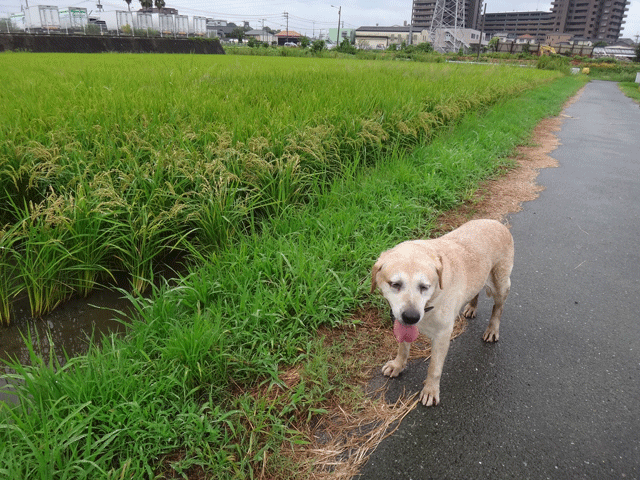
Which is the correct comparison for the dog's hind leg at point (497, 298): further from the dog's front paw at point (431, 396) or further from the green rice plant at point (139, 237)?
the green rice plant at point (139, 237)

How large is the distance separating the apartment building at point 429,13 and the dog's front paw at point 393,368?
131955 mm

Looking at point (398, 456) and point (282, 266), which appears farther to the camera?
point (282, 266)

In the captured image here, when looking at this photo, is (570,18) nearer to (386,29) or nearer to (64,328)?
(386,29)

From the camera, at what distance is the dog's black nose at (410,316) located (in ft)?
5.85

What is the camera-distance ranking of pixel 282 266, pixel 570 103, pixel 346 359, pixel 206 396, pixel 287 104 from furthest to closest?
pixel 570 103 < pixel 287 104 < pixel 282 266 < pixel 346 359 < pixel 206 396

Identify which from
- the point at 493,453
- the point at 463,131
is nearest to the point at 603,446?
the point at 493,453

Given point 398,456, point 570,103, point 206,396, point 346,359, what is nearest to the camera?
point 398,456

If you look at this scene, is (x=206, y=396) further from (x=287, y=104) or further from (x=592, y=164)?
(x=592, y=164)

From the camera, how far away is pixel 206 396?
2.06 m

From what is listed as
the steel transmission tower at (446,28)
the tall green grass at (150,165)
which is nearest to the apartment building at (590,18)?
the steel transmission tower at (446,28)

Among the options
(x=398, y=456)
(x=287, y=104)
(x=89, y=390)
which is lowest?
(x=398, y=456)

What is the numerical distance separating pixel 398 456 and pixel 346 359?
67 centimetres

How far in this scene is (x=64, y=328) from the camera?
286 centimetres

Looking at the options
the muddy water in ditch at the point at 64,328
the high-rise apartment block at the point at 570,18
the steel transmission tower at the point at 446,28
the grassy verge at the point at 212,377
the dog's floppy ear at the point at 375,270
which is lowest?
the muddy water in ditch at the point at 64,328
